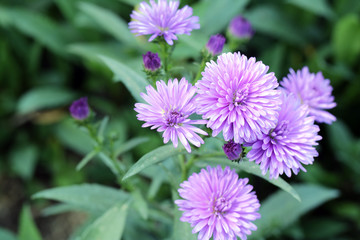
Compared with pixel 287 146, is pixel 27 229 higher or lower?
lower

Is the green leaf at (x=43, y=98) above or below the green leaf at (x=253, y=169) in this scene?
above

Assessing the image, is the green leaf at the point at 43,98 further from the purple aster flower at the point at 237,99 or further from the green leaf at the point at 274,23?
the purple aster flower at the point at 237,99

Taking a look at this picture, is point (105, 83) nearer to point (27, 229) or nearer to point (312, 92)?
point (27, 229)

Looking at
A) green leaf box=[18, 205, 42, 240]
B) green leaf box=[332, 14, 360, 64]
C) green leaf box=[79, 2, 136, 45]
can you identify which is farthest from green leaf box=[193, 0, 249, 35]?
green leaf box=[18, 205, 42, 240]

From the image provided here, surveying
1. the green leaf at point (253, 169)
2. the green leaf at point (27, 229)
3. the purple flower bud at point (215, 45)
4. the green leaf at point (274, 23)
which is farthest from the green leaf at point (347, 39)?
the green leaf at point (27, 229)

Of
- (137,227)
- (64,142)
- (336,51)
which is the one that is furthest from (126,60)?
(336,51)

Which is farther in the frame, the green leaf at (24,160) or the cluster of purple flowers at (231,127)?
the green leaf at (24,160)

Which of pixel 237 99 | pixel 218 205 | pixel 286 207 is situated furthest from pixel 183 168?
pixel 286 207
